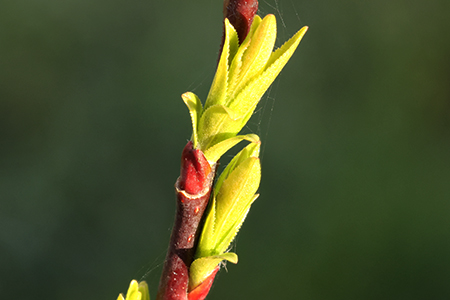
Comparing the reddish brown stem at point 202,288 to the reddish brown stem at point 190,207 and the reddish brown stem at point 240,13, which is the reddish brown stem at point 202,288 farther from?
the reddish brown stem at point 240,13

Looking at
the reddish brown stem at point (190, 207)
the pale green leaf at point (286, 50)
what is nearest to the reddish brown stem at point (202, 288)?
the reddish brown stem at point (190, 207)

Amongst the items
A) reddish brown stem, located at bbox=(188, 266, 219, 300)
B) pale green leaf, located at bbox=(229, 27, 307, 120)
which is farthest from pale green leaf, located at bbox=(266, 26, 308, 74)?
→ reddish brown stem, located at bbox=(188, 266, 219, 300)

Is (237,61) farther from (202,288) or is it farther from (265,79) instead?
(202,288)

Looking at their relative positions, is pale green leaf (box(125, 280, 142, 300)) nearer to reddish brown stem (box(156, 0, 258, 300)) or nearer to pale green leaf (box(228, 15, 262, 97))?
reddish brown stem (box(156, 0, 258, 300))

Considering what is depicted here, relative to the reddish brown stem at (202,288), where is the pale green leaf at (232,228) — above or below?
above

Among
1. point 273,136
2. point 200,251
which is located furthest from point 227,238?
point 273,136

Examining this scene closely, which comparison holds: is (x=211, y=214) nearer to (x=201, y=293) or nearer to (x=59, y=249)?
(x=201, y=293)

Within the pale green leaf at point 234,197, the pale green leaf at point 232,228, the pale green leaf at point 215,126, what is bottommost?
the pale green leaf at point 232,228

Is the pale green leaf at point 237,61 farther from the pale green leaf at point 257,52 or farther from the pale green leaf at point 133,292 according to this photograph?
the pale green leaf at point 133,292
